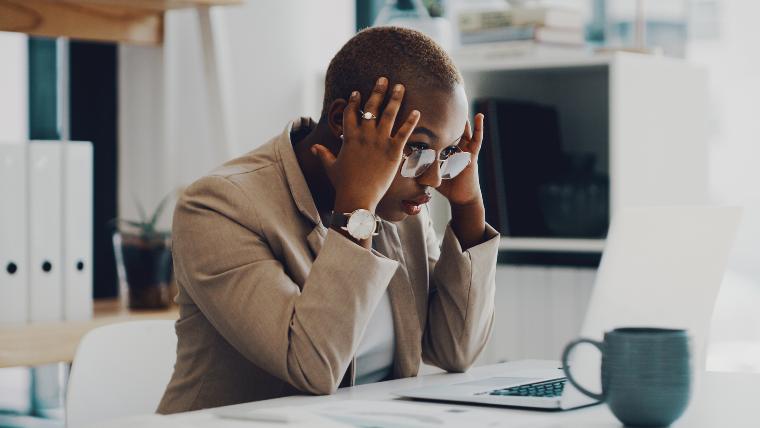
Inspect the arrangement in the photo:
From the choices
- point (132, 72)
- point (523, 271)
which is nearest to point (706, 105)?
point (523, 271)

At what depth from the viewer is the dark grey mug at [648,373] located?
1053mm

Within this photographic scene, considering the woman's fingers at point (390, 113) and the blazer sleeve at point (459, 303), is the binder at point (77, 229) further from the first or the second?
the woman's fingers at point (390, 113)

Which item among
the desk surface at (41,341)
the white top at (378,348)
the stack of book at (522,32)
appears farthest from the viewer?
the stack of book at (522,32)

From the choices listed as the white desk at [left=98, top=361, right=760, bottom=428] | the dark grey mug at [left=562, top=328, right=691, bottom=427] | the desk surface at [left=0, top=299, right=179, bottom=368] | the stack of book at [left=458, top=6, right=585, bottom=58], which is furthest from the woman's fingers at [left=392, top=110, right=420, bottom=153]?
the stack of book at [left=458, top=6, right=585, bottom=58]

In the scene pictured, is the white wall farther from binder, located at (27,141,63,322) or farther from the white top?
the white top

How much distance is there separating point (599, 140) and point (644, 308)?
1563 mm

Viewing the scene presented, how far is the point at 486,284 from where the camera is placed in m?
1.64

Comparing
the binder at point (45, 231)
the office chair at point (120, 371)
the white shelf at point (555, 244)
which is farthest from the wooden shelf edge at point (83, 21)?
the white shelf at point (555, 244)

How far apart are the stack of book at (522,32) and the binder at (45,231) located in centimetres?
103

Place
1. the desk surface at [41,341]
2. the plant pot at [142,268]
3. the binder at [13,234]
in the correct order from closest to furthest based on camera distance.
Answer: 1. the desk surface at [41,341]
2. the binder at [13,234]
3. the plant pot at [142,268]

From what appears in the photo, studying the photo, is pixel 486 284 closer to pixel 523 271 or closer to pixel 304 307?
pixel 304 307

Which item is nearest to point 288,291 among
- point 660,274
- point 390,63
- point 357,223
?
point 357,223

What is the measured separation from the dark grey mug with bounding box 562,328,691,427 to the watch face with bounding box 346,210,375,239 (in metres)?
0.41

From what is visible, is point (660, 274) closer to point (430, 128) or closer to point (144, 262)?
point (430, 128)
